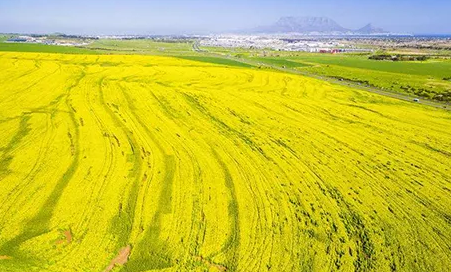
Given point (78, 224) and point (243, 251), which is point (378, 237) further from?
point (78, 224)

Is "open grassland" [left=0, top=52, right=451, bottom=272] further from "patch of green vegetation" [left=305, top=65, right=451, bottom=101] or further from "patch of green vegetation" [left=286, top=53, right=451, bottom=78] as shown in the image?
"patch of green vegetation" [left=286, top=53, right=451, bottom=78]

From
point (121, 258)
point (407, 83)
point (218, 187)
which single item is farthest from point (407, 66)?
point (121, 258)

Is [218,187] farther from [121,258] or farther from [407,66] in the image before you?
[407,66]

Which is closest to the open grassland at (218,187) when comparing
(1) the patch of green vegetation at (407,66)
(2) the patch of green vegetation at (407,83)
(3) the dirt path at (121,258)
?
(3) the dirt path at (121,258)

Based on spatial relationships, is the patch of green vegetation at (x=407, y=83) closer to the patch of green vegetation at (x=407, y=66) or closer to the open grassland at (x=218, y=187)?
the patch of green vegetation at (x=407, y=66)

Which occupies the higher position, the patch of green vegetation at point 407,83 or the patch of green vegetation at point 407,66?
the patch of green vegetation at point 407,83

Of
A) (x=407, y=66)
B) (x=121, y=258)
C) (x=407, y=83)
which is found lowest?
(x=407, y=66)

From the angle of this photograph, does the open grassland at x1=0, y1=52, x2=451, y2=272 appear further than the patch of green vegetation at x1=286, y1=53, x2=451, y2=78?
No

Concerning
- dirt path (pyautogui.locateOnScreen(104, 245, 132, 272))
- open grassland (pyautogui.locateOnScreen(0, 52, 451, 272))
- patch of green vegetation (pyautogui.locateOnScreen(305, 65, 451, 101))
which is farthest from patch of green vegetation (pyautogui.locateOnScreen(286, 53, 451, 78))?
dirt path (pyautogui.locateOnScreen(104, 245, 132, 272))
